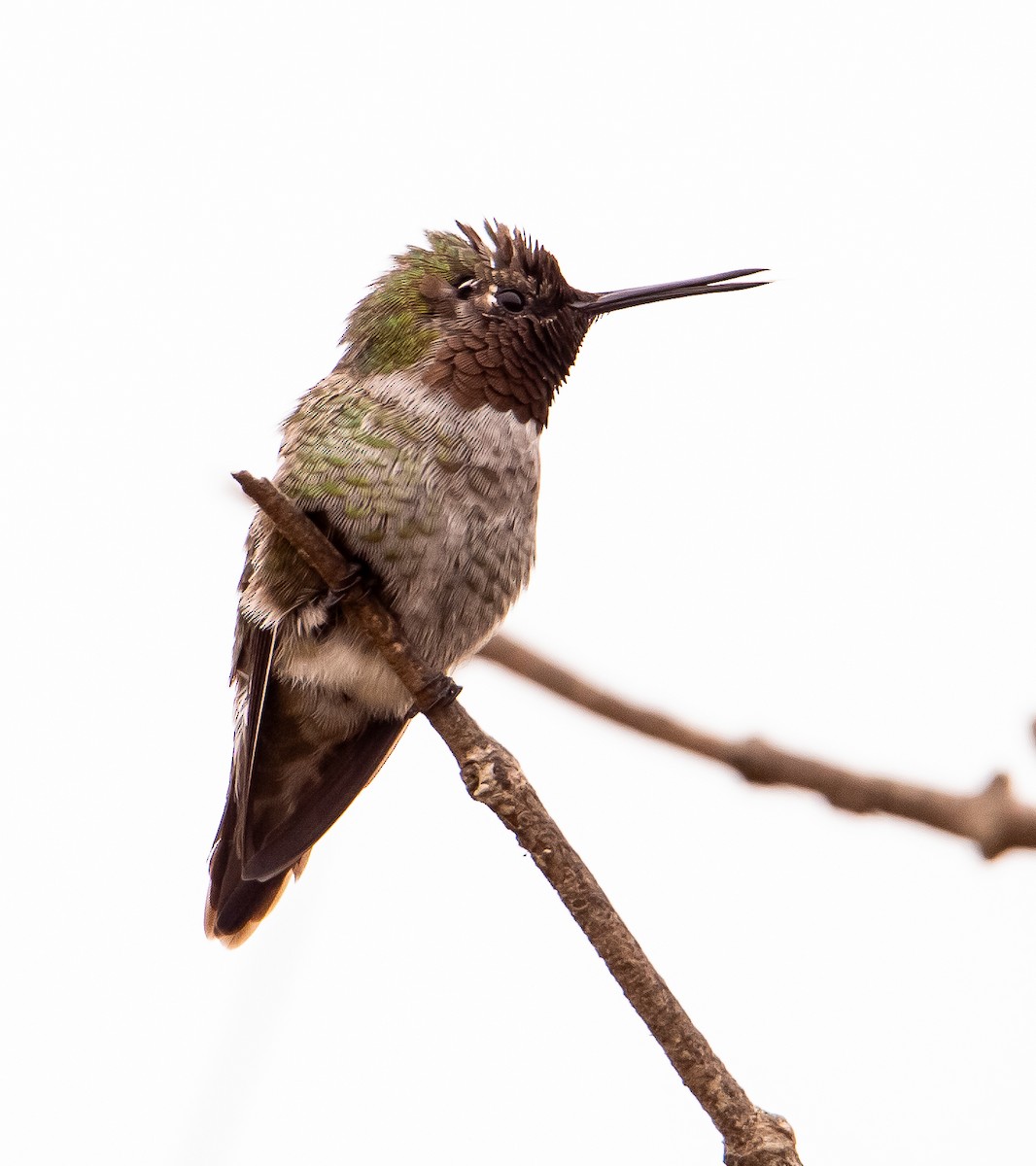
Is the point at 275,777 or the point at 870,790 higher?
the point at 275,777

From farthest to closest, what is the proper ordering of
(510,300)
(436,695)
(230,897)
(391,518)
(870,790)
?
1. (510,300)
2. (230,897)
3. (391,518)
4. (436,695)
5. (870,790)

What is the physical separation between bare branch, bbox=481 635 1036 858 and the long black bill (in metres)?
2.19

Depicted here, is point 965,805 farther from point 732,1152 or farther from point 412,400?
point 412,400

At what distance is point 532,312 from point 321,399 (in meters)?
0.69

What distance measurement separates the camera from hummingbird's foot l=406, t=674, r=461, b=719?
297cm

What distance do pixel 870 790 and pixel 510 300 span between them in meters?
2.62

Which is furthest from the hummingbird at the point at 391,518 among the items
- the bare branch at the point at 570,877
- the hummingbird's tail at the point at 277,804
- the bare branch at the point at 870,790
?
the bare branch at the point at 870,790

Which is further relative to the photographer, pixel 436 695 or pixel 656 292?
pixel 656 292

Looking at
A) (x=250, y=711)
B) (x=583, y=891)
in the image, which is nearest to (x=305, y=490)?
(x=250, y=711)

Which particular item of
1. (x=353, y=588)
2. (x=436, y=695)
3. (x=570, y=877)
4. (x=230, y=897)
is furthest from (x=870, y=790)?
(x=230, y=897)

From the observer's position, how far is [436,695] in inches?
118

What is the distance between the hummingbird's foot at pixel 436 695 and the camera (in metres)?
2.97

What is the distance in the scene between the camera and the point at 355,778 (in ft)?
13.4

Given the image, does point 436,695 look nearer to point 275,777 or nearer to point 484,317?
point 275,777
